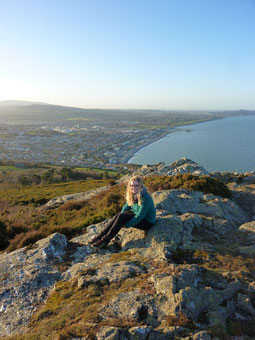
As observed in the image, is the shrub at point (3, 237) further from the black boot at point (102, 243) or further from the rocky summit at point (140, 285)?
the black boot at point (102, 243)

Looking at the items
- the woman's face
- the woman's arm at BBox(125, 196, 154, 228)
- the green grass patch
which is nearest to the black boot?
the woman's arm at BBox(125, 196, 154, 228)

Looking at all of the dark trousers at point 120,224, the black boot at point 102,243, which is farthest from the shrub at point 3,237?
the dark trousers at point 120,224

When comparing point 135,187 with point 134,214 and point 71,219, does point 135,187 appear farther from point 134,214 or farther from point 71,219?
point 71,219

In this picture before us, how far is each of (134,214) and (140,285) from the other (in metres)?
2.70

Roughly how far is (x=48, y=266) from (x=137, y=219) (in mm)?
3151

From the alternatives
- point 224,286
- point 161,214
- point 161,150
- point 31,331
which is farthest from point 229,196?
point 161,150

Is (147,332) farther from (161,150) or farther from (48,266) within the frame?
(161,150)

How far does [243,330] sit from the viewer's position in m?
3.68

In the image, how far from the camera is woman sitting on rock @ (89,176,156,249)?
710cm

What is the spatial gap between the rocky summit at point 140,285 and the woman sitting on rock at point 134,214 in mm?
333

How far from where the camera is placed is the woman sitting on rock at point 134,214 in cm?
710

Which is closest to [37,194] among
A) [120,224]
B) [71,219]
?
[71,219]

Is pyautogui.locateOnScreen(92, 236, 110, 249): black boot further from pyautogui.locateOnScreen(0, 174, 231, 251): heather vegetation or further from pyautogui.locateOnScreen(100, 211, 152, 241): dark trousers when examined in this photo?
pyautogui.locateOnScreen(0, 174, 231, 251): heather vegetation

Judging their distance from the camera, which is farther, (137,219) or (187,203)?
(187,203)
